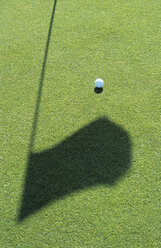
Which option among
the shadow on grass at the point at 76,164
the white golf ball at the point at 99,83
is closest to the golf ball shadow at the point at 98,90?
the white golf ball at the point at 99,83

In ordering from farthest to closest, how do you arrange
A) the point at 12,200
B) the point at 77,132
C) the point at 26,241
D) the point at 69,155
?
the point at 77,132 < the point at 69,155 < the point at 12,200 < the point at 26,241

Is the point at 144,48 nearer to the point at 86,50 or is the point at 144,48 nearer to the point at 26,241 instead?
the point at 86,50

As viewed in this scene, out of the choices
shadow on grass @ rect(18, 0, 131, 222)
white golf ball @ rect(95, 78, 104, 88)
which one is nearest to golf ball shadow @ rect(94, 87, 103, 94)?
white golf ball @ rect(95, 78, 104, 88)

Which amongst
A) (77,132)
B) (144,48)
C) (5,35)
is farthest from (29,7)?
(77,132)

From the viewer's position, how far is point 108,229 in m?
3.05

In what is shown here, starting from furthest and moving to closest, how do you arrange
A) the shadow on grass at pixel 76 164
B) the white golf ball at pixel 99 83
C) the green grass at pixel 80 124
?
the white golf ball at pixel 99 83 < the shadow on grass at pixel 76 164 < the green grass at pixel 80 124

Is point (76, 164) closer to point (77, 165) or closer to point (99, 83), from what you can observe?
point (77, 165)

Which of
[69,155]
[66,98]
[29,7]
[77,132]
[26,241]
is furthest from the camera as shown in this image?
[29,7]

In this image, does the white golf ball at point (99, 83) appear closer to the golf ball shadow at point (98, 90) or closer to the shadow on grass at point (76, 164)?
the golf ball shadow at point (98, 90)

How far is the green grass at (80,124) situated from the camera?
10.2 ft

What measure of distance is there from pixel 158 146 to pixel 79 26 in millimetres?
3026

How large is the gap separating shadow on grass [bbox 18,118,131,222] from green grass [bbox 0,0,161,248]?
0.01 metres

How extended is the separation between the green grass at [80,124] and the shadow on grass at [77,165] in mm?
13

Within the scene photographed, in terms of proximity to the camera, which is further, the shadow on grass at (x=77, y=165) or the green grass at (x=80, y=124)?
the shadow on grass at (x=77, y=165)
